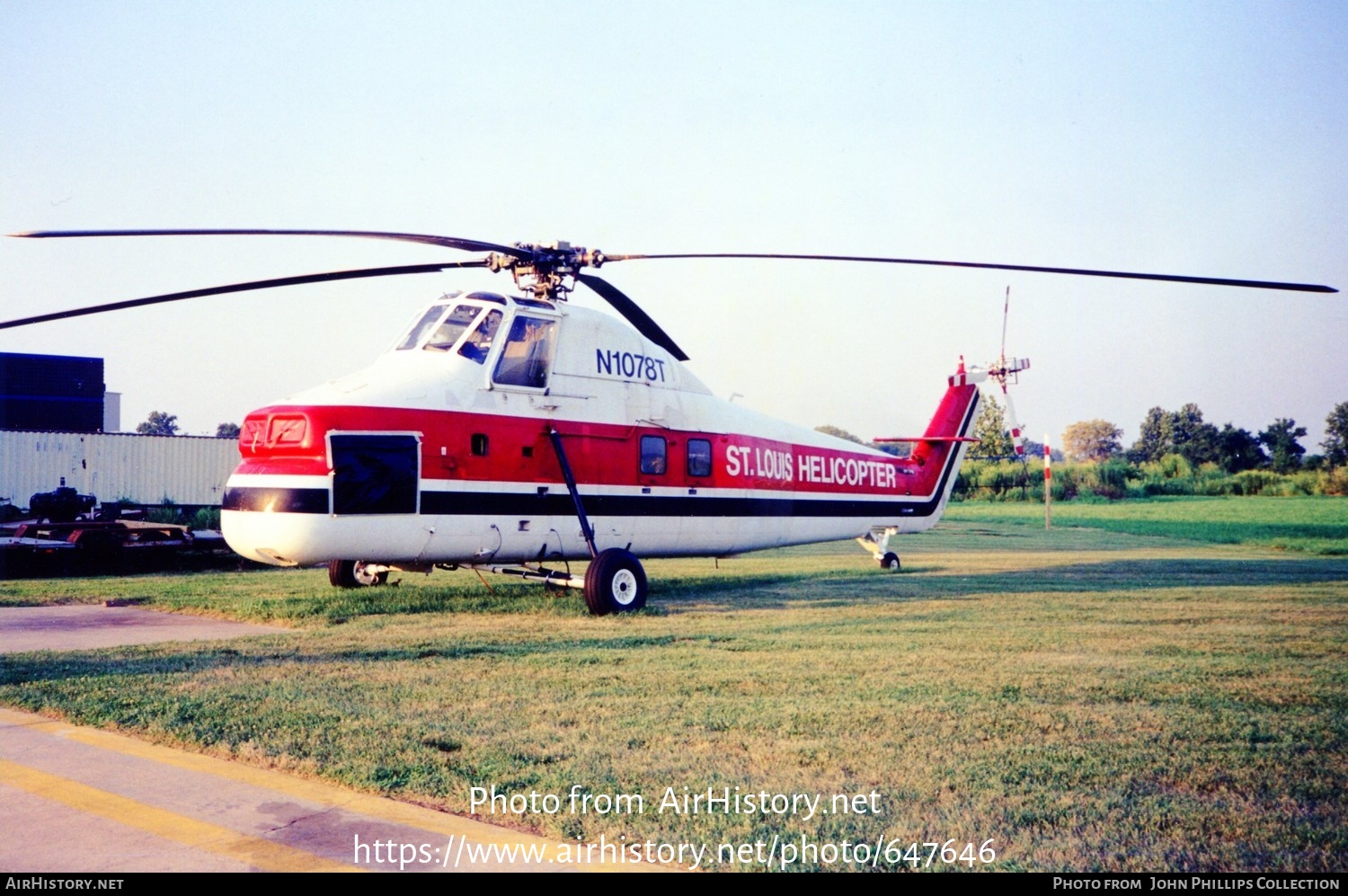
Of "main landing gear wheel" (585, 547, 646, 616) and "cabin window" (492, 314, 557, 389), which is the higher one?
"cabin window" (492, 314, 557, 389)

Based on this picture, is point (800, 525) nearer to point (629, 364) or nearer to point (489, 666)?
point (629, 364)

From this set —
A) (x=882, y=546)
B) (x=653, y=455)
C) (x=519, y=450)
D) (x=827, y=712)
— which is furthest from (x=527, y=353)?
(x=882, y=546)

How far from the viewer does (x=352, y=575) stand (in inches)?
549

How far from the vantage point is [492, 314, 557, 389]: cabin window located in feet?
39.1

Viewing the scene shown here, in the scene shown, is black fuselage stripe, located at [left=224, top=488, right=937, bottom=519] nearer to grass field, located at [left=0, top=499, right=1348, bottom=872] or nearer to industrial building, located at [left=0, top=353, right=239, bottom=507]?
grass field, located at [left=0, top=499, right=1348, bottom=872]

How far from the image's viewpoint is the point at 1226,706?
6047 millimetres

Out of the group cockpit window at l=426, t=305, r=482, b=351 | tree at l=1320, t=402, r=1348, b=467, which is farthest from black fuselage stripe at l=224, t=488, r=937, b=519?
tree at l=1320, t=402, r=1348, b=467

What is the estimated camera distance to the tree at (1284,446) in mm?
23734

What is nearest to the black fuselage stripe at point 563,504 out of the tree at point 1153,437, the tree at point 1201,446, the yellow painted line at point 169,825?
the yellow painted line at point 169,825

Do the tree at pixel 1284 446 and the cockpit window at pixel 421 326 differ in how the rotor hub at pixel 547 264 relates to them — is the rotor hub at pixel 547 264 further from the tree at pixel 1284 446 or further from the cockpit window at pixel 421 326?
the tree at pixel 1284 446

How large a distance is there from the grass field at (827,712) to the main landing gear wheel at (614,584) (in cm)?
29

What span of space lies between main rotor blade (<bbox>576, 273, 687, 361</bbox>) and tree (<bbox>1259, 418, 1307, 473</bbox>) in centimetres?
1767

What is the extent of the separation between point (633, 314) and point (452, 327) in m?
2.40
